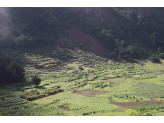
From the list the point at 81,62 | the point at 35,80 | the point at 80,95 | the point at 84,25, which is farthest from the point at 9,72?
the point at 84,25

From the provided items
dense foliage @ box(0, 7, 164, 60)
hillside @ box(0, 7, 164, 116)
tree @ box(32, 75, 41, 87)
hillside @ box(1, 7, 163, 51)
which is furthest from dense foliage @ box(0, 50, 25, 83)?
hillside @ box(1, 7, 163, 51)

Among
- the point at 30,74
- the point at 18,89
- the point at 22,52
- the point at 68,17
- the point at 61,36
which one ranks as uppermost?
the point at 68,17

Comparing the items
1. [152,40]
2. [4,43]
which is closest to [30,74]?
[4,43]

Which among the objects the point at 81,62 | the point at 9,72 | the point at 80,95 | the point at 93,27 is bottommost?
the point at 80,95

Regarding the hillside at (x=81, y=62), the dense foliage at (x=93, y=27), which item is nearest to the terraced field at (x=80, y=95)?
the hillside at (x=81, y=62)

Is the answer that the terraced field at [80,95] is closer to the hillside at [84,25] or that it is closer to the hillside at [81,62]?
the hillside at [81,62]

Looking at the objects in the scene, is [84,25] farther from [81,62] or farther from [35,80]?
[35,80]

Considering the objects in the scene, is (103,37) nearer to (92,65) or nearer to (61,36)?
(61,36)

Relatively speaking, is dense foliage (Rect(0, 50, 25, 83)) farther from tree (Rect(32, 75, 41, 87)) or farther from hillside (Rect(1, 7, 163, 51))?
hillside (Rect(1, 7, 163, 51))

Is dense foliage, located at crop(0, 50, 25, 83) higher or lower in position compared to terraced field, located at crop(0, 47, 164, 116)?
higher

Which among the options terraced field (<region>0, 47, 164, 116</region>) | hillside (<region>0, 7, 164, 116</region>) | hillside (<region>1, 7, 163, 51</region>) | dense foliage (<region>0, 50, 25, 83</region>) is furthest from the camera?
hillside (<region>1, 7, 163, 51</region>)

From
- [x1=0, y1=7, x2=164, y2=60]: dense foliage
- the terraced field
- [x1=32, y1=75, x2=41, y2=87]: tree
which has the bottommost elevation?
the terraced field
